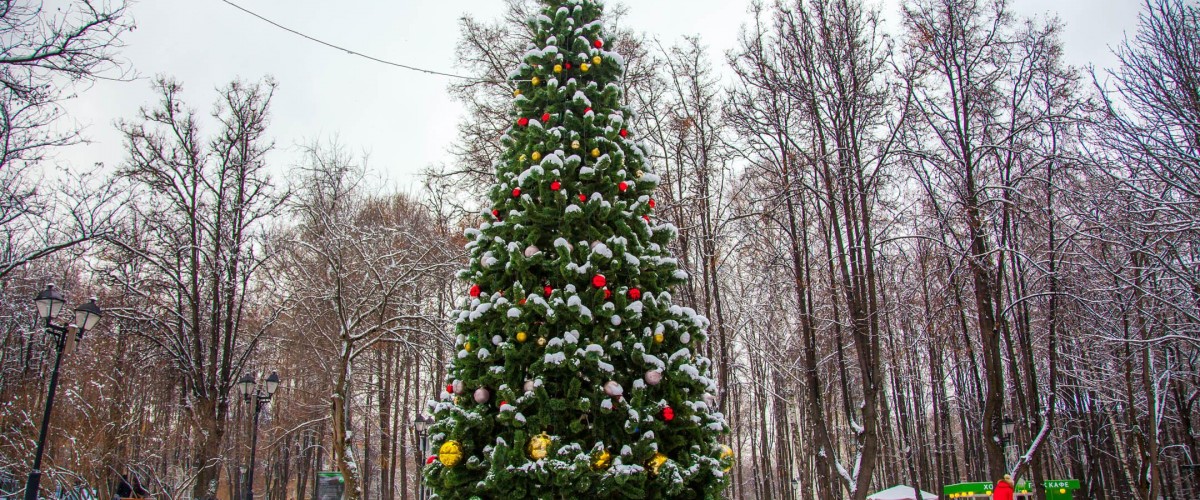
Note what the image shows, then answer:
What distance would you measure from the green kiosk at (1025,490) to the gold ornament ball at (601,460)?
13788 mm

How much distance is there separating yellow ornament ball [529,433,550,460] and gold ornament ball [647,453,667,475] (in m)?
0.86

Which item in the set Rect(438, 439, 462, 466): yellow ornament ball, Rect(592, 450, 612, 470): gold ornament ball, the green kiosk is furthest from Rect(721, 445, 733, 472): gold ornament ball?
the green kiosk

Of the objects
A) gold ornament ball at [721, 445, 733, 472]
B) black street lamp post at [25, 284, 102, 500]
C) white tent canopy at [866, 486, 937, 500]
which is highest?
black street lamp post at [25, 284, 102, 500]

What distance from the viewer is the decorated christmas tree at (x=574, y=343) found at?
18.0 feet

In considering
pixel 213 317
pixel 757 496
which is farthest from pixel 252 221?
pixel 757 496

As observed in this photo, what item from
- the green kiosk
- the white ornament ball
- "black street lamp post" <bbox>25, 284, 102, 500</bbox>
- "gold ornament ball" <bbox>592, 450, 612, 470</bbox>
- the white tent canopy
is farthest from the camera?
the white tent canopy

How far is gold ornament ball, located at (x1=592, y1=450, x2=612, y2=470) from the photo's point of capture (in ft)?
17.7

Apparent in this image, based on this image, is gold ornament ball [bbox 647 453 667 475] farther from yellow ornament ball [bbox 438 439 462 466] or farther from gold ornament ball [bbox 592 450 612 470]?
yellow ornament ball [bbox 438 439 462 466]

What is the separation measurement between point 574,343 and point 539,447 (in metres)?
0.88

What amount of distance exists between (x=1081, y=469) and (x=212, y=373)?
87.3 feet

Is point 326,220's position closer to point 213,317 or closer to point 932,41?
point 213,317

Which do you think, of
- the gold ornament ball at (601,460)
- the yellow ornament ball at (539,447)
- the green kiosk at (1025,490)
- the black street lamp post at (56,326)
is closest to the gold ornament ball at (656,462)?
the gold ornament ball at (601,460)

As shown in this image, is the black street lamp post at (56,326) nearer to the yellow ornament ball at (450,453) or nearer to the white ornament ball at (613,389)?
the yellow ornament ball at (450,453)

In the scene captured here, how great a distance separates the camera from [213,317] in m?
16.1
